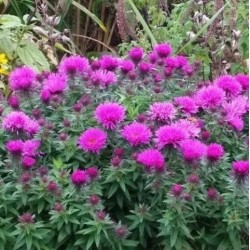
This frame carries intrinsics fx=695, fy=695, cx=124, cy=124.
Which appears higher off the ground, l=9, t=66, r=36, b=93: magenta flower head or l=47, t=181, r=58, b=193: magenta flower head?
l=9, t=66, r=36, b=93: magenta flower head

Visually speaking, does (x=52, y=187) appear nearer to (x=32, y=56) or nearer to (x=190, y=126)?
(x=190, y=126)

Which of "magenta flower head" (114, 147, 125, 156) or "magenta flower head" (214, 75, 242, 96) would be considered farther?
"magenta flower head" (214, 75, 242, 96)

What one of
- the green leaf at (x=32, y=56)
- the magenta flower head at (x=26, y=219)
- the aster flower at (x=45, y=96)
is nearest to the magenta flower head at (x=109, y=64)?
the aster flower at (x=45, y=96)

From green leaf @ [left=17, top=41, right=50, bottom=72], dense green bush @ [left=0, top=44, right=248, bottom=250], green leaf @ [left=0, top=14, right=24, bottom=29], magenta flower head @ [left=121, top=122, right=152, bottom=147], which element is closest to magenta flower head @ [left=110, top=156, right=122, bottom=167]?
dense green bush @ [left=0, top=44, right=248, bottom=250]

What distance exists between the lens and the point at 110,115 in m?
2.15

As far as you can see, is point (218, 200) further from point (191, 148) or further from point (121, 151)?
point (121, 151)

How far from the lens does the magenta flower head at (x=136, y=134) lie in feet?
6.91

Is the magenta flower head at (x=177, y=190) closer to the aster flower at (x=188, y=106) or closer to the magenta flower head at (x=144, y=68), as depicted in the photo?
the aster flower at (x=188, y=106)

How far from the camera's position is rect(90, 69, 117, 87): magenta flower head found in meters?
2.38

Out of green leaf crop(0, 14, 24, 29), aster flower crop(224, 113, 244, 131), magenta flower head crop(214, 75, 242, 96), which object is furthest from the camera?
green leaf crop(0, 14, 24, 29)

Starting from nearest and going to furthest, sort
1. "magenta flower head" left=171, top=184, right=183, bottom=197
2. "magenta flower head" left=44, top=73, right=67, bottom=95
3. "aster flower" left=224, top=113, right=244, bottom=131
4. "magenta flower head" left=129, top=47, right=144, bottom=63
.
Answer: "magenta flower head" left=171, top=184, right=183, bottom=197
"aster flower" left=224, top=113, right=244, bottom=131
"magenta flower head" left=44, top=73, right=67, bottom=95
"magenta flower head" left=129, top=47, right=144, bottom=63

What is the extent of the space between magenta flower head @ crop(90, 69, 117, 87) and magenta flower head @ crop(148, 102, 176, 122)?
9.8 inches

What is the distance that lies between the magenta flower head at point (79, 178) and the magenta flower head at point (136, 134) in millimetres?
207

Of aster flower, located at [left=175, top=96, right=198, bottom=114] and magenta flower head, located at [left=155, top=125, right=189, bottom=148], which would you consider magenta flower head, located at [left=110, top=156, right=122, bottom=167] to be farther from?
aster flower, located at [left=175, top=96, right=198, bottom=114]
